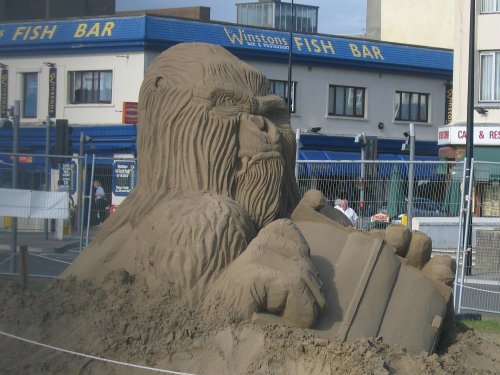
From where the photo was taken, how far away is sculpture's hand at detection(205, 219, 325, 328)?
4.86m

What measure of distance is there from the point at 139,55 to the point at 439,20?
1602 cm

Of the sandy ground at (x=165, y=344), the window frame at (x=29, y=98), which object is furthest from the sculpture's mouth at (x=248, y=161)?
the window frame at (x=29, y=98)

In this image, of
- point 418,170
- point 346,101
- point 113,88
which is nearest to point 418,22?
point 346,101

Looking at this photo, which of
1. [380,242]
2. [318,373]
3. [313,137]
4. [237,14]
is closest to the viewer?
[318,373]

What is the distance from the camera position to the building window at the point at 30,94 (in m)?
23.2

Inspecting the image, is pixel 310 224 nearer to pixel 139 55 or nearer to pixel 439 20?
pixel 139 55

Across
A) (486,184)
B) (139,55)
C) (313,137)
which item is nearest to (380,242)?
(486,184)

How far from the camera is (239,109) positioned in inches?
223

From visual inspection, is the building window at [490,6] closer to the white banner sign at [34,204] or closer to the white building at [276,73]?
the white building at [276,73]

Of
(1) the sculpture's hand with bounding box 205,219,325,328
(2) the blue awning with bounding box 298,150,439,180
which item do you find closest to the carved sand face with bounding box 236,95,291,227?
(1) the sculpture's hand with bounding box 205,219,325,328

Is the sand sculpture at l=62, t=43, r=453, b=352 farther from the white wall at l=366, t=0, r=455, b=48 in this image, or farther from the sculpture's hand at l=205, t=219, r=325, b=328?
the white wall at l=366, t=0, r=455, b=48

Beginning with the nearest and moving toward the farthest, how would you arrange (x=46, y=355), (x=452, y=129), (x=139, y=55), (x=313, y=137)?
(x=46, y=355), (x=452, y=129), (x=139, y=55), (x=313, y=137)

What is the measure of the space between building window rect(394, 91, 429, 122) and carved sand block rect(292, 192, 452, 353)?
30282mm

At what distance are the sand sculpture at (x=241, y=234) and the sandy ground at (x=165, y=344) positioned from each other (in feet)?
0.36
